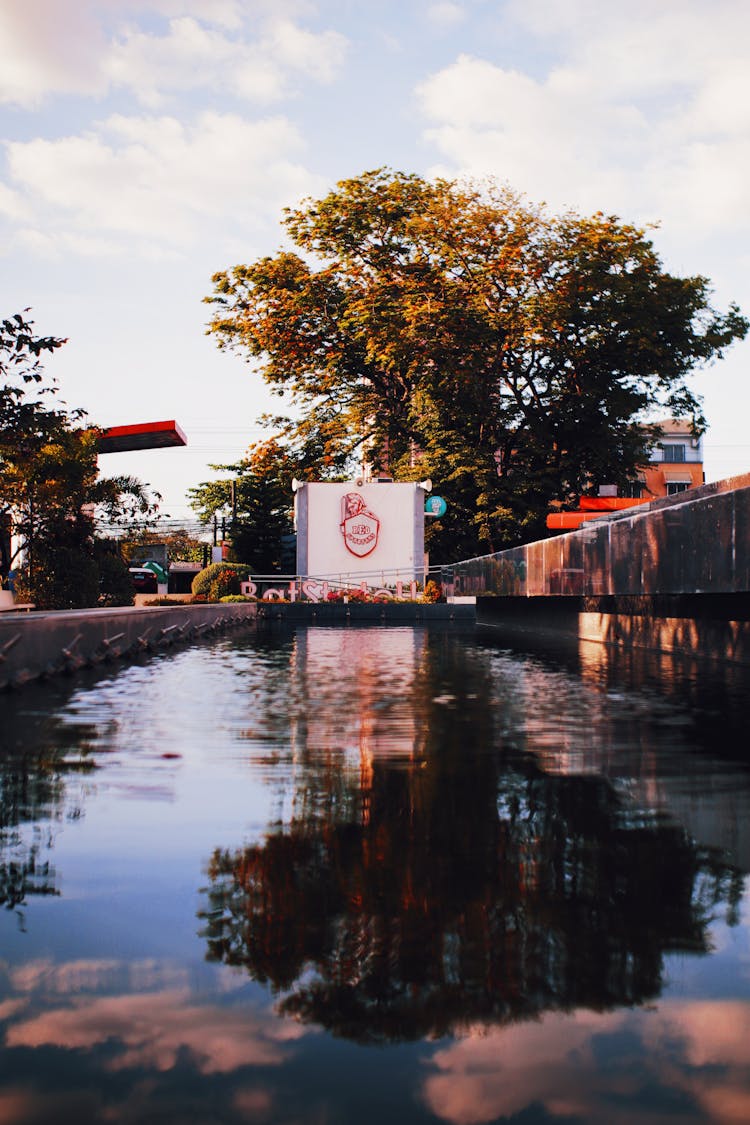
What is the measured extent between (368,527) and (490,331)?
900cm

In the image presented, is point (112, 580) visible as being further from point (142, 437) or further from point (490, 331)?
point (490, 331)

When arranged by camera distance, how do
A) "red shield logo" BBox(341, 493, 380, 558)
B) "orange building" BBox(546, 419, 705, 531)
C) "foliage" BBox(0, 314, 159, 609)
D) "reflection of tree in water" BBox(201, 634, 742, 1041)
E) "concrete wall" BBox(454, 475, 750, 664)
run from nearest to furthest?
"reflection of tree in water" BBox(201, 634, 742, 1041)
"concrete wall" BBox(454, 475, 750, 664)
"foliage" BBox(0, 314, 159, 609)
"red shield logo" BBox(341, 493, 380, 558)
"orange building" BBox(546, 419, 705, 531)

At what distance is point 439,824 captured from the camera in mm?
4602

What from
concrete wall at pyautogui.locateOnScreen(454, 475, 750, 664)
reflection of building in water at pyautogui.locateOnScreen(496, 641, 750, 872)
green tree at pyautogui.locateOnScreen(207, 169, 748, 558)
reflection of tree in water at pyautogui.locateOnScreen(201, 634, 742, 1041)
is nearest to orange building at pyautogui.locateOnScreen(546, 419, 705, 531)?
green tree at pyautogui.locateOnScreen(207, 169, 748, 558)


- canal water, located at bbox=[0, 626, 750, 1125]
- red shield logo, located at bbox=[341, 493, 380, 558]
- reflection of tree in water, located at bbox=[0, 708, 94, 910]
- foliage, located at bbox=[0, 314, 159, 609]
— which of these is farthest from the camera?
red shield logo, located at bbox=[341, 493, 380, 558]

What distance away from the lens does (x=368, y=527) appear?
46.9 meters

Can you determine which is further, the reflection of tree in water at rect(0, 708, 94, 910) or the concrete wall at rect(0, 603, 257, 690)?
the concrete wall at rect(0, 603, 257, 690)

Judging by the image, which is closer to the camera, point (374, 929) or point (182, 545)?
point (374, 929)

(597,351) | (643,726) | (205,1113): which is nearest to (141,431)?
(597,351)

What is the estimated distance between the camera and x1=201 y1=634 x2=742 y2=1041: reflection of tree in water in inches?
106

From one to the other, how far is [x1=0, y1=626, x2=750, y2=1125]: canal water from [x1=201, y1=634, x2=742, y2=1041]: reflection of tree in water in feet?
0.04

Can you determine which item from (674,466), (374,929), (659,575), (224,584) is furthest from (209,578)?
(674,466)

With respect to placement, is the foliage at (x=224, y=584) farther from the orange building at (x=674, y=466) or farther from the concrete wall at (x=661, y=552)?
the orange building at (x=674, y=466)

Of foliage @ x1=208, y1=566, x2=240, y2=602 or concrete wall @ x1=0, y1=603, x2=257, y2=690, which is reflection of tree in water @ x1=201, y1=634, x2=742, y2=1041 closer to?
concrete wall @ x1=0, y1=603, x2=257, y2=690
